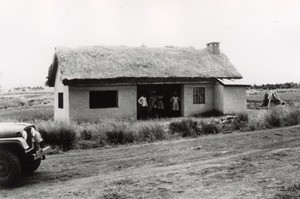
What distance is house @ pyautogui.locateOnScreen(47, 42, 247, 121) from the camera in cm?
2181

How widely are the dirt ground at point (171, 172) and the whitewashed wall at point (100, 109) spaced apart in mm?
8925

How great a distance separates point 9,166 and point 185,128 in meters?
9.47

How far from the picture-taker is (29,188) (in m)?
7.89

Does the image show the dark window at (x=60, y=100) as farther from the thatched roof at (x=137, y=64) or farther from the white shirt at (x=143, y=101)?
the white shirt at (x=143, y=101)

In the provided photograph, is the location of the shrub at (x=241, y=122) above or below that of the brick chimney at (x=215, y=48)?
below

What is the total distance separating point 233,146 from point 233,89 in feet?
44.8

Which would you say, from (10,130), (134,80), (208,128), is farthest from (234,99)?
(10,130)

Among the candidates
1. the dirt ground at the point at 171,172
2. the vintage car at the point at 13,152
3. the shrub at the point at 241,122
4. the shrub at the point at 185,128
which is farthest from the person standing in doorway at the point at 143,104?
the vintage car at the point at 13,152

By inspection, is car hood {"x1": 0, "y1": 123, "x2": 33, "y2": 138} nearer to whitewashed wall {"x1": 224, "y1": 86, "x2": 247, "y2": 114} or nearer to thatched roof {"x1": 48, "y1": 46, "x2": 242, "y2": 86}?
thatched roof {"x1": 48, "y1": 46, "x2": 242, "y2": 86}

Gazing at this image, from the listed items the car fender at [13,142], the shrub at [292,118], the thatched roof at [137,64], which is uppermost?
the thatched roof at [137,64]

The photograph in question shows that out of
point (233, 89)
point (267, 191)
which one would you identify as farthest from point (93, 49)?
point (267, 191)

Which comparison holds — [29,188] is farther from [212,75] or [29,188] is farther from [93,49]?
[212,75]

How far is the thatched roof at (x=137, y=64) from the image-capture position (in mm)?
22156

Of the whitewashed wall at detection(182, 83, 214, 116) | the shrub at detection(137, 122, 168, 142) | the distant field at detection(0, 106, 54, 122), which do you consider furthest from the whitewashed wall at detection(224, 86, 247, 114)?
the distant field at detection(0, 106, 54, 122)
